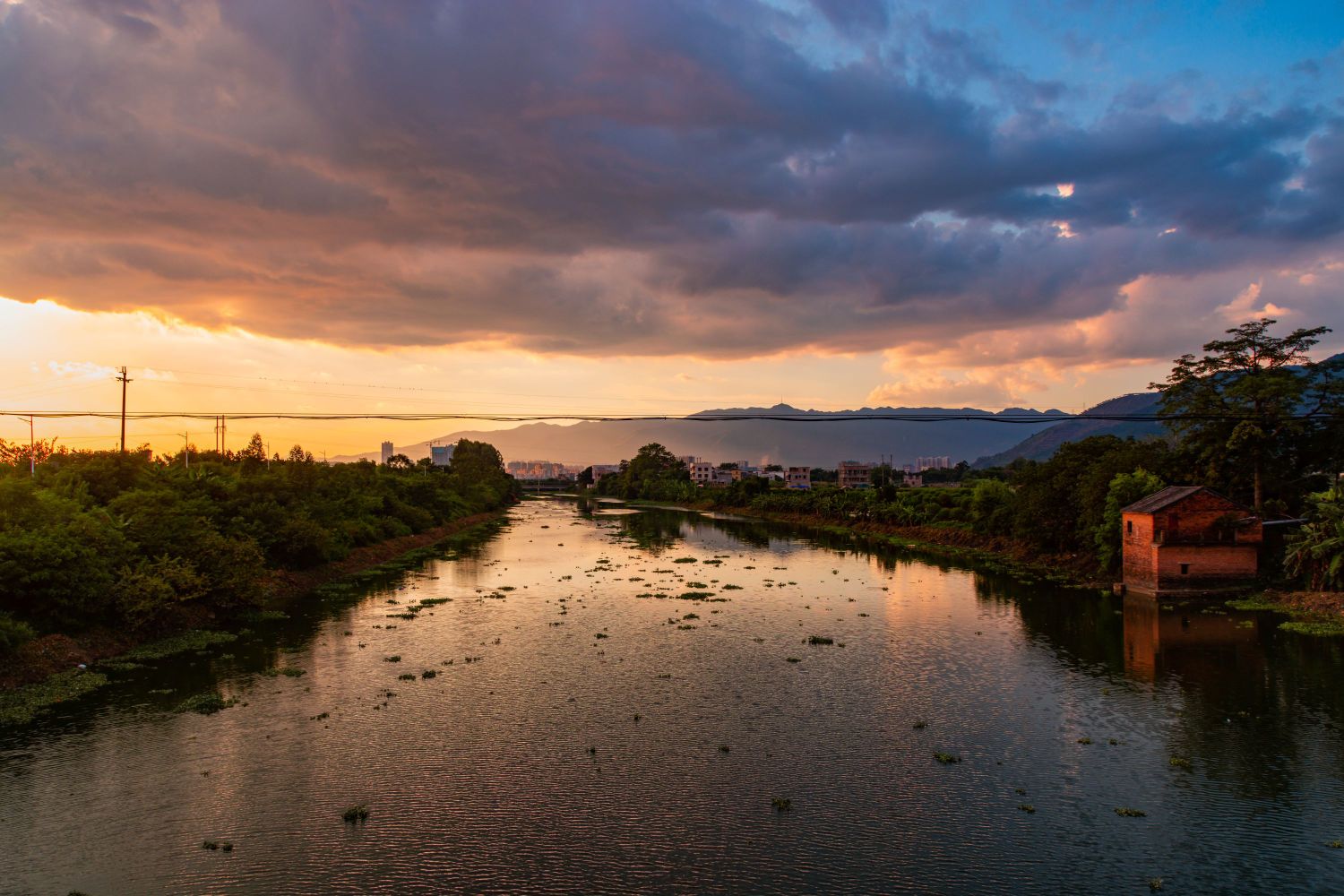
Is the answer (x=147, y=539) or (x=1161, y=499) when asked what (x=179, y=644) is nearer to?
(x=147, y=539)

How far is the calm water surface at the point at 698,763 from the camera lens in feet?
50.9

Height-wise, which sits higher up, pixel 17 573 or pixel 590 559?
pixel 17 573

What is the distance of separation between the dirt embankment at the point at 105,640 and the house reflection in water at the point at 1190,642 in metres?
39.6

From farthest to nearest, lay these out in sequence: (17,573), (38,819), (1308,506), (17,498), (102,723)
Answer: (1308,506)
(17,498)
(17,573)
(102,723)
(38,819)

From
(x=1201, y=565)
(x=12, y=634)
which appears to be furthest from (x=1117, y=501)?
(x=12, y=634)

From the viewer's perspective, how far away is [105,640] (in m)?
31.5

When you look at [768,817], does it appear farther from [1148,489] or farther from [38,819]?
[1148,489]

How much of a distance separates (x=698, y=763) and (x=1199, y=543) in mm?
38065

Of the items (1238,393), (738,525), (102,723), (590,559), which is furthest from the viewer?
(738,525)

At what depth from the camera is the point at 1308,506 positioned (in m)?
45.8

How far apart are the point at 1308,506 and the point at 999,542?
26.1 meters

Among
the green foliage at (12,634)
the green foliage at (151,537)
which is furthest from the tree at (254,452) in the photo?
the green foliage at (12,634)

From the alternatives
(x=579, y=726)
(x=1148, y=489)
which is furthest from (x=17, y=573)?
(x=1148, y=489)

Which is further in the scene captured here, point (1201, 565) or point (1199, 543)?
point (1201, 565)
